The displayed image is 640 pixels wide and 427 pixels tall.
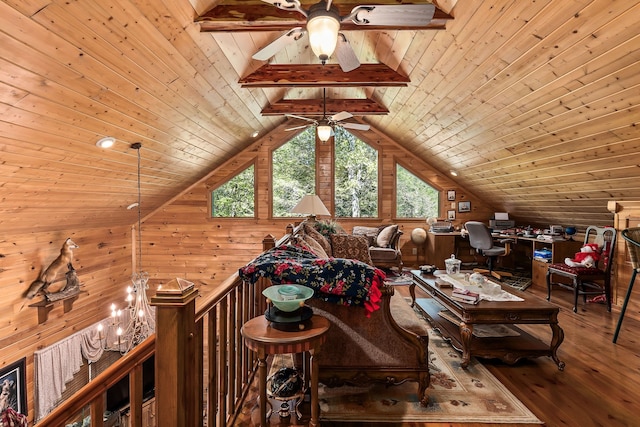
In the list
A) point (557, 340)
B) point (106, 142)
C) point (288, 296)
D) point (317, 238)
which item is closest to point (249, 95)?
point (106, 142)

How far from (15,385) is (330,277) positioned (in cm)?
440

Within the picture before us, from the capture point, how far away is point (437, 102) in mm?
4344

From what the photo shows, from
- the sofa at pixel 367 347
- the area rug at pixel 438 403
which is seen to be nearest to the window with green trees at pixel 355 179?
the area rug at pixel 438 403

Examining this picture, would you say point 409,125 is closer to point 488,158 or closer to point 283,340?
point 488,158

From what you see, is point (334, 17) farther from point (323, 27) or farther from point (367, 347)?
point (367, 347)

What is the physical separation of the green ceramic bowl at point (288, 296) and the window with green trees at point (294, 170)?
531 cm

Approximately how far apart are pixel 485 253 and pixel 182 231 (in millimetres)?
5796

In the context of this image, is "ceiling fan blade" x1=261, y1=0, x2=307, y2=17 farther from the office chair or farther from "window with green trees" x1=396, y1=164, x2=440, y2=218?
"window with green trees" x1=396, y1=164, x2=440, y2=218

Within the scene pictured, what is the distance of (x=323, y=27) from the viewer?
181 cm

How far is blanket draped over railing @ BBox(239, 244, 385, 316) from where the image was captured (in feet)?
6.57

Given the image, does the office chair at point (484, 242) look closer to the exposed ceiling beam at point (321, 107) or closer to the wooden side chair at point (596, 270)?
the wooden side chair at point (596, 270)

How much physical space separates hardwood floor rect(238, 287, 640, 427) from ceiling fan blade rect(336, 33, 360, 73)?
8.24ft

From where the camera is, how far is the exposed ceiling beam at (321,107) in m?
5.56

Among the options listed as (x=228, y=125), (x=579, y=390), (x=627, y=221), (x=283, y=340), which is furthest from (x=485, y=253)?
(x=283, y=340)
